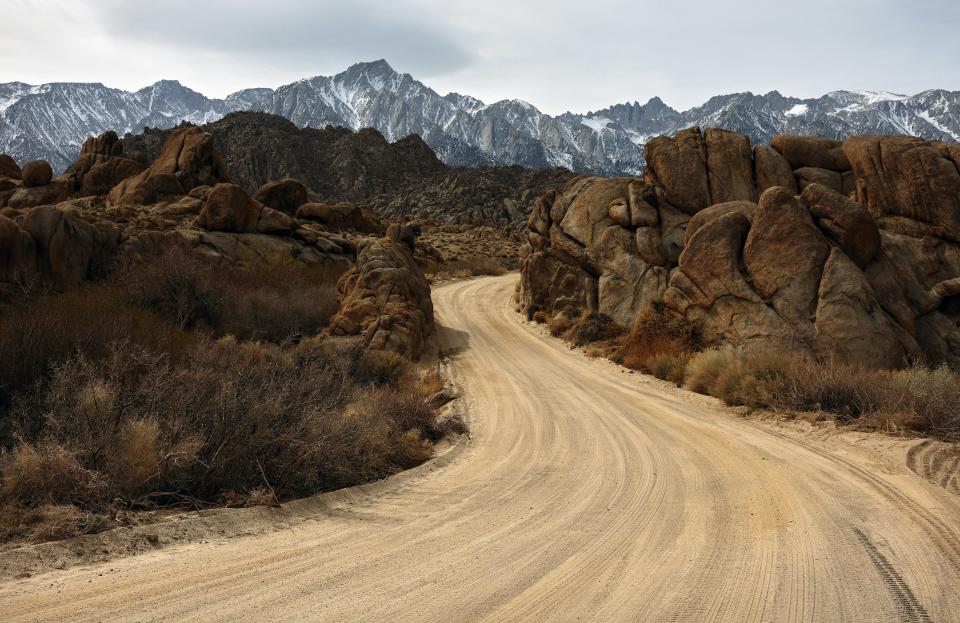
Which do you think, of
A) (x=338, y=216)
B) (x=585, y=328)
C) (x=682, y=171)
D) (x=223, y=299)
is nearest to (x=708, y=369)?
(x=585, y=328)

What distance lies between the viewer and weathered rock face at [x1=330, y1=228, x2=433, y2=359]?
54.3 ft

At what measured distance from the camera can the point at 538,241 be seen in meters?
25.4

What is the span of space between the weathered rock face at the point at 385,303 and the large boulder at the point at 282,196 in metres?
17.5

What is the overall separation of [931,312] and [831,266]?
380 centimetres

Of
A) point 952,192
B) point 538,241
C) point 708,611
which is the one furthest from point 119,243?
point 952,192

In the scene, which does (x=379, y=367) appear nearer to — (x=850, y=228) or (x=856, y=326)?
(x=856, y=326)

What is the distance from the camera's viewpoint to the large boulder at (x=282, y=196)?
119ft

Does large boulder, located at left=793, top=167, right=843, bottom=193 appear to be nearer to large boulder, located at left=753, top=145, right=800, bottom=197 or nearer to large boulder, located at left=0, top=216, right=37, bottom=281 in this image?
large boulder, located at left=753, top=145, right=800, bottom=197

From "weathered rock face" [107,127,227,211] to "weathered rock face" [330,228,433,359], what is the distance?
59.2 feet

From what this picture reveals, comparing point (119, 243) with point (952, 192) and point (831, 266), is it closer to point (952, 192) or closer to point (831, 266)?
point (831, 266)

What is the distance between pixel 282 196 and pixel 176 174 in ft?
21.3

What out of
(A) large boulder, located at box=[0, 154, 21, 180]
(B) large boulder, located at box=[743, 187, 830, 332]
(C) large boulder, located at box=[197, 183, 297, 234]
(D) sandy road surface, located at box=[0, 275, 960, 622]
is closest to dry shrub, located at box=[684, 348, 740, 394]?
(B) large boulder, located at box=[743, 187, 830, 332]

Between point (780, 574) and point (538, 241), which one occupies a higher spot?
point (538, 241)

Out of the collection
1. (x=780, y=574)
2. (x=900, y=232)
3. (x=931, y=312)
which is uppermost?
(x=900, y=232)
